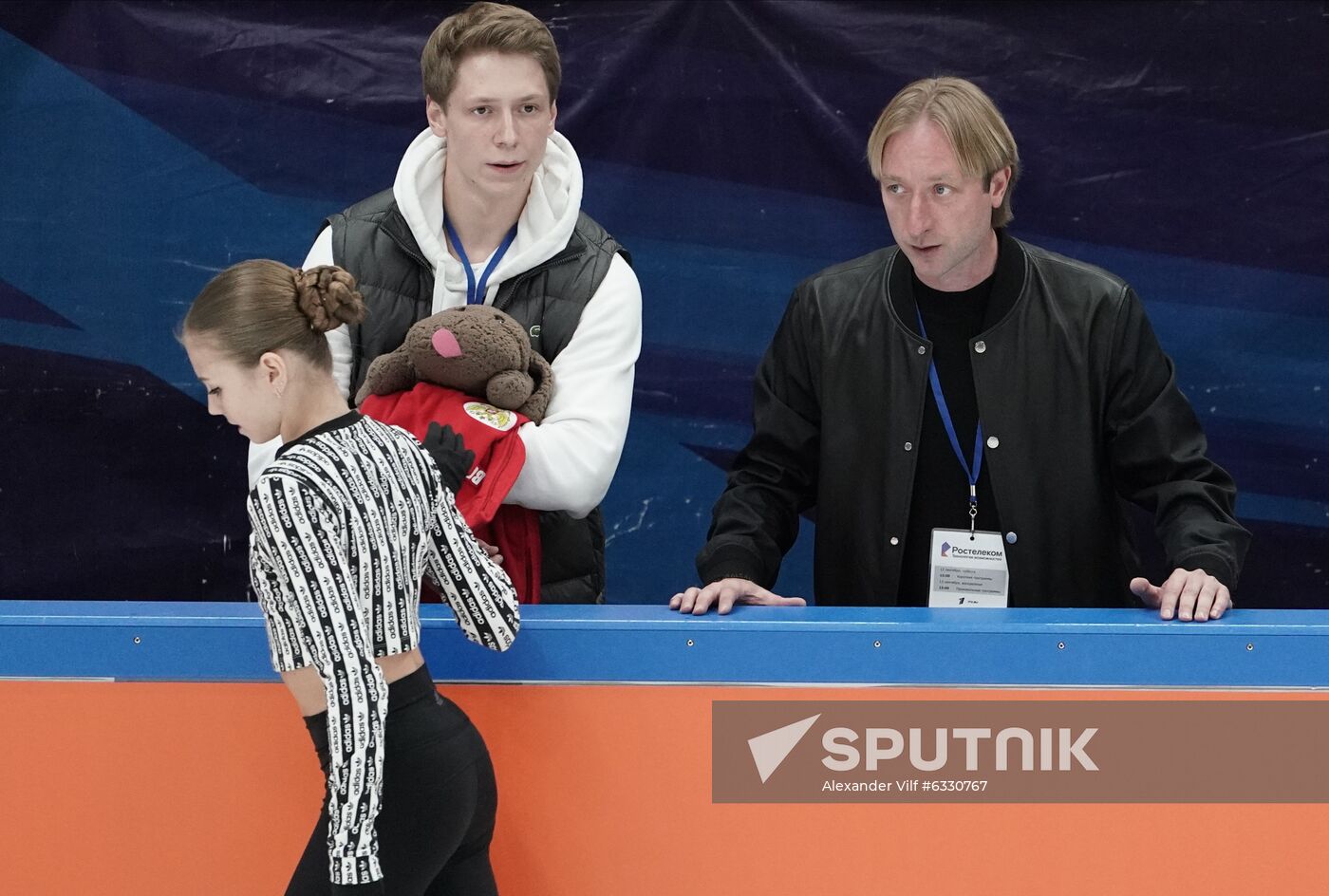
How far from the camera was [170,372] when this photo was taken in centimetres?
364

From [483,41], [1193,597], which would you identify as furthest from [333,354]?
[1193,597]

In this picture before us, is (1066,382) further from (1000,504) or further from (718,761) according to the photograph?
(718,761)

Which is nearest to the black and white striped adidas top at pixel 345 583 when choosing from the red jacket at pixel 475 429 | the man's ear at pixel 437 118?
the red jacket at pixel 475 429

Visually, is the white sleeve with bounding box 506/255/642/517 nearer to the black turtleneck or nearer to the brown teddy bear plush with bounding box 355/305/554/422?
the brown teddy bear plush with bounding box 355/305/554/422

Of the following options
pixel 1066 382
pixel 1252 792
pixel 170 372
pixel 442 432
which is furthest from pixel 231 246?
pixel 1252 792

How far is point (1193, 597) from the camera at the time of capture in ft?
7.38

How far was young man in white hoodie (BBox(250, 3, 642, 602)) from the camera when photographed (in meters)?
2.53

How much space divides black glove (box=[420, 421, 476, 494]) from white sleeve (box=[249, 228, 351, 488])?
255mm

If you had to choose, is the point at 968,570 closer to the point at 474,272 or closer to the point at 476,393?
the point at 476,393

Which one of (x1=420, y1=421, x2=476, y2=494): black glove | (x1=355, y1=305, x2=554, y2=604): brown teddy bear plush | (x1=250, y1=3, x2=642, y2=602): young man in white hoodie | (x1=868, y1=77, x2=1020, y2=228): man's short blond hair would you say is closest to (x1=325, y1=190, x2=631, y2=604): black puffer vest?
(x1=250, y1=3, x2=642, y2=602): young man in white hoodie

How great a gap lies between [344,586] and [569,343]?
893 mm

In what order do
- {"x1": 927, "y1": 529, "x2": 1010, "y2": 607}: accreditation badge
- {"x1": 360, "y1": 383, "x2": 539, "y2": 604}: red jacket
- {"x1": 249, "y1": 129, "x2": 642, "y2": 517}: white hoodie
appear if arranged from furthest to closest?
{"x1": 927, "y1": 529, "x2": 1010, "y2": 607}: accreditation badge
{"x1": 249, "y1": 129, "x2": 642, "y2": 517}: white hoodie
{"x1": 360, "y1": 383, "x2": 539, "y2": 604}: red jacket

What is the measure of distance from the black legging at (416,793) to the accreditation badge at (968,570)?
94 centimetres

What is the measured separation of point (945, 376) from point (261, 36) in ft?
6.07
